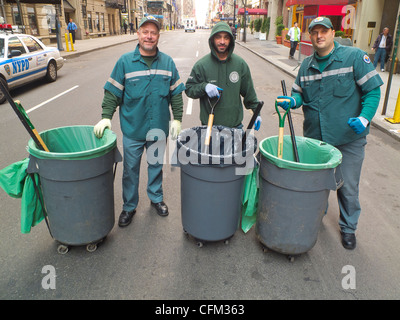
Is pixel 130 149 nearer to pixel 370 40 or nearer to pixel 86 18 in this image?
pixel 370 40

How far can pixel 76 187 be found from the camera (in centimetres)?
263

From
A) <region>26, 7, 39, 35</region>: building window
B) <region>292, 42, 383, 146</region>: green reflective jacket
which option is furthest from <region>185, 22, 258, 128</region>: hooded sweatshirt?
<region>26, 7, 39, 35</region>: building window

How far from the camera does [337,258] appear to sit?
3014 mm

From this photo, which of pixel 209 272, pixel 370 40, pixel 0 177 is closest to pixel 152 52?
pixel 0 177

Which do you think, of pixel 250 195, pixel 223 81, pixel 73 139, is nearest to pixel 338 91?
pixel 223 81

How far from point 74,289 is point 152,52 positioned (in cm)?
220

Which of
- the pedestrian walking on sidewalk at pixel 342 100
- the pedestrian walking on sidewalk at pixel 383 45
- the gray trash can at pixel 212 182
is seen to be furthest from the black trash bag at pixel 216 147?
the pedestrian walking on sidewalk at pixel 383 45

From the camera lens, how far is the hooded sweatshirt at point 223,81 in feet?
10.6

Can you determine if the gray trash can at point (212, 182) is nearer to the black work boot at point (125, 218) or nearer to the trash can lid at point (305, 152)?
the trash can lid at point (305, 152)

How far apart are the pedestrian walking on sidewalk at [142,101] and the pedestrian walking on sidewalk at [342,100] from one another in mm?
1201

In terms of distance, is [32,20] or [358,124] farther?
[32,20]

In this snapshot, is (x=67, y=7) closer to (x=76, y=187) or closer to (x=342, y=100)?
(x=76, y=187)

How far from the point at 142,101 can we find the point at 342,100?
→ 185cm

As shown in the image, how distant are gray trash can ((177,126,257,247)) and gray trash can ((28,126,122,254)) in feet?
2.14
